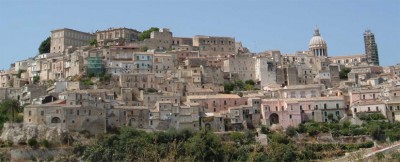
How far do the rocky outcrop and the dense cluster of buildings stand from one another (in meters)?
0.52

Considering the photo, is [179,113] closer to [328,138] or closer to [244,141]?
[244,141]

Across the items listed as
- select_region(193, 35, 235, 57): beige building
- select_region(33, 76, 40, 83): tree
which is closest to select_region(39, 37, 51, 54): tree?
select_region(33, 76, 40, 83): tree

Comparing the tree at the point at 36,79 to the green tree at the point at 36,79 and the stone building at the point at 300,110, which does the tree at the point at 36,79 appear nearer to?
the green tree at the point at 36,79

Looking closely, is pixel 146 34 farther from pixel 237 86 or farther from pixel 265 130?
pixel 265 130

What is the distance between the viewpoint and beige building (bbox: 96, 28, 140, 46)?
219ft

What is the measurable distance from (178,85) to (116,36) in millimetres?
16140

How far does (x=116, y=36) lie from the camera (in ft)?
223

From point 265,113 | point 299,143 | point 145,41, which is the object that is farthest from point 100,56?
point 299,143

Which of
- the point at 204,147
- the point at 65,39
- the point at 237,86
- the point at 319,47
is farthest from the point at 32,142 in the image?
the point at 319,47

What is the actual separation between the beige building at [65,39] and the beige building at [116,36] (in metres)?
1.97

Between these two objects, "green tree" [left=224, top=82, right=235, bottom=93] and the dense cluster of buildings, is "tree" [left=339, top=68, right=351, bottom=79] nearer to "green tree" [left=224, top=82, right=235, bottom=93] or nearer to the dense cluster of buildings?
the dense cluster of buildings

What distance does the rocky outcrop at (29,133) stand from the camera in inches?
1658

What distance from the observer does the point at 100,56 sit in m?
57.8

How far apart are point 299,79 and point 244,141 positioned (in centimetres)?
1915
